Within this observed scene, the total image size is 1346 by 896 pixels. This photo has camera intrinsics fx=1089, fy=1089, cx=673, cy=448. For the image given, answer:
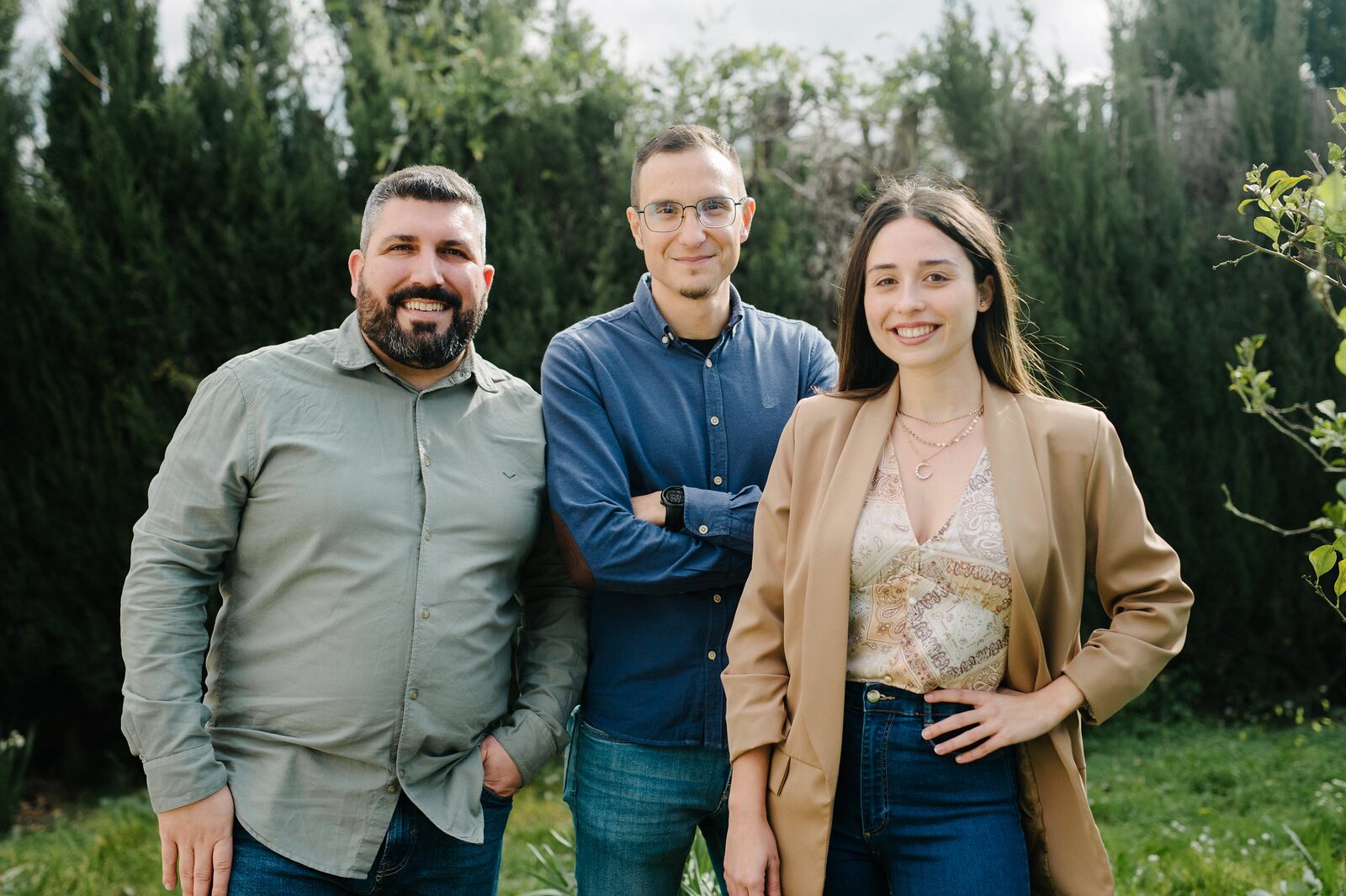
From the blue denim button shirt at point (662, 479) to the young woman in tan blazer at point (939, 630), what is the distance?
30cm

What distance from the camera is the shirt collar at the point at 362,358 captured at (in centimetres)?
260

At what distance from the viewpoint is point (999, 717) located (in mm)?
2098

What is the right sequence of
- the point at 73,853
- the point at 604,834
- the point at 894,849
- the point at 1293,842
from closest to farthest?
1. the point at 894,849
2. the point at 604,834
3. the point at 1293,842
4. the point at 73,853

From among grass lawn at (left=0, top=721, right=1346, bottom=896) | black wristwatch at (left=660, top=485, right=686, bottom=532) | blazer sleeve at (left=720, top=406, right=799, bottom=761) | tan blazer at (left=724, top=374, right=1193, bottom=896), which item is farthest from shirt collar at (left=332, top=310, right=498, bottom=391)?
grass lawn at (left=0, top=721, right=1346, bottom=896)

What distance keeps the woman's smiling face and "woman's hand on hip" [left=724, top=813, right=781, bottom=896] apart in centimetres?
100

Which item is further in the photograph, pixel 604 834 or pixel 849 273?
pixel 604 834

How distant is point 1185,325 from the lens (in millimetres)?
5793

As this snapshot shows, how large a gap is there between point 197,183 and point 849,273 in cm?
430

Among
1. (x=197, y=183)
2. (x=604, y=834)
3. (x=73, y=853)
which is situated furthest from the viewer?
(x=197, y=183)

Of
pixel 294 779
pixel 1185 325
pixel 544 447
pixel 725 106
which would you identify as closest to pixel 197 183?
pixel 725 106

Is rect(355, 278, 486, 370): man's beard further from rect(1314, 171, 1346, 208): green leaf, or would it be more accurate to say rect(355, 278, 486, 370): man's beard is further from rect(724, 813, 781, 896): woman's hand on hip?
rect(1314, 171, 1346, 208): green leaf

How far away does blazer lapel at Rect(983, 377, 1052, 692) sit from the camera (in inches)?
82.4

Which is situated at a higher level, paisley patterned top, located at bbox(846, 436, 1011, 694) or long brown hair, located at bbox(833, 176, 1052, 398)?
long brown hair, located at bbox(833, 176, 1052, 398)

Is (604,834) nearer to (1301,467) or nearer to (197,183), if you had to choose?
(197,183)
